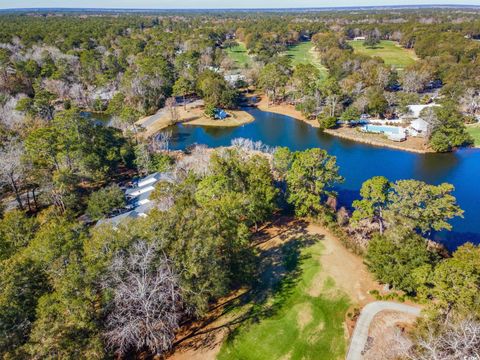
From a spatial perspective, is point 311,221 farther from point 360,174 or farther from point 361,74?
point 361,74

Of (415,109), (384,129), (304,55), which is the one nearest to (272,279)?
(384,129)

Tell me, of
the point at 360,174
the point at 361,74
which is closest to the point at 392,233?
the point at 360,174

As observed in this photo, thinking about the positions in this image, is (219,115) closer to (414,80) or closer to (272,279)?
(414,80)

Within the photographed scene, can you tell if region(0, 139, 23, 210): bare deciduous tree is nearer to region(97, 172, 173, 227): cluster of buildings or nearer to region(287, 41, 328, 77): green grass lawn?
region(97, 172, 173, 227): cluster of buildings

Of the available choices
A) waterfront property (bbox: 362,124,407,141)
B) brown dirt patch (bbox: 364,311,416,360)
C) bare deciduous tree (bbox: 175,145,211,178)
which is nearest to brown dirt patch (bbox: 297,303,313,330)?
brown dirt patch (bbox: 364,311,416,360)

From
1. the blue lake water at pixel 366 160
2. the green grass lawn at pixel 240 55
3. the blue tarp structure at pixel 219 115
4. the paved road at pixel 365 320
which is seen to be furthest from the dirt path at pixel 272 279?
the green grass lawn at pixel 240 55

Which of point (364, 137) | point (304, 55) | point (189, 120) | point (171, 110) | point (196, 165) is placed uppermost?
point (304, 55)
